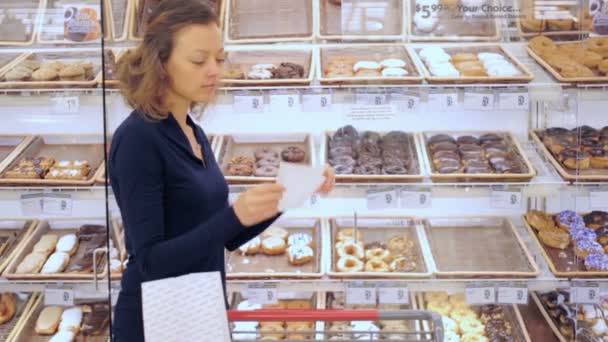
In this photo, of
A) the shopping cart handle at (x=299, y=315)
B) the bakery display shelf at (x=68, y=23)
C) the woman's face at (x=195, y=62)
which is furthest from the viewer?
the bakery display shelf at (x=68, y=23)

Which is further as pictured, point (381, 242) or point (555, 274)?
point (381, 242)

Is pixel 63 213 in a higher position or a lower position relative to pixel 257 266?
higher

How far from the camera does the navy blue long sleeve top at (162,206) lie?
1.76 m

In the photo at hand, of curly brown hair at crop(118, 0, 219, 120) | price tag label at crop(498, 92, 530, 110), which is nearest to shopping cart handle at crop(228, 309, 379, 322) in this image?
curly brown hair at crop(118, 0, 219, 120)

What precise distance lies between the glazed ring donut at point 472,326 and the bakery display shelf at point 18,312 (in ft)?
5.48

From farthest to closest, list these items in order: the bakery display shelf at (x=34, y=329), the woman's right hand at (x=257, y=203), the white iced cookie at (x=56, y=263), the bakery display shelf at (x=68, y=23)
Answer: the white iced cookie at (x=56, y=263) < the bakery display shelf at (x=34, y=329) < the bakery display shelf at (x=68, y=23) < the woman's right hand at (x=257, y=203)

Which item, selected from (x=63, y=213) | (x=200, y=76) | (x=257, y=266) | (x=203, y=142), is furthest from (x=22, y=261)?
(x=200, y=76)

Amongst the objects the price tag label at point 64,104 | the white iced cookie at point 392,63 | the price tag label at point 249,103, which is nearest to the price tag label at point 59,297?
the price tag label at point 64,104

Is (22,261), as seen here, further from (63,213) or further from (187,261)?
(187,261)

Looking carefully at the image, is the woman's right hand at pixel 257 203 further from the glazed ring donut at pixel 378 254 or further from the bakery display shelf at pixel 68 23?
the glazed ring donut at pixel 378 254

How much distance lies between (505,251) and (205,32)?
1.86 m

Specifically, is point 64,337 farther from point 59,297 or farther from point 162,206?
point 162,206

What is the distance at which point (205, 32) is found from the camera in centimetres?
187

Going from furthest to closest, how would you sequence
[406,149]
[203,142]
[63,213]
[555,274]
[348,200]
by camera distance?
[348,200]
[406,149]
[555,274]
[63,213]
[203,142]
